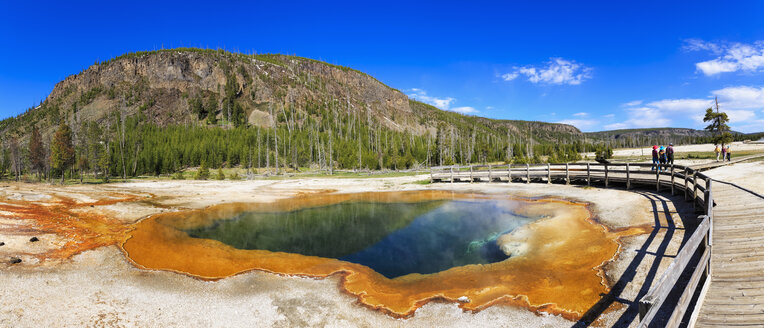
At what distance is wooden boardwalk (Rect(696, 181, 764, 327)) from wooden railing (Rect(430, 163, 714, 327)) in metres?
0.16

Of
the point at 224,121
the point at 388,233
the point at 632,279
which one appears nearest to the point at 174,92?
the point at 224,121

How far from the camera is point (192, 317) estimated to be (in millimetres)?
6711

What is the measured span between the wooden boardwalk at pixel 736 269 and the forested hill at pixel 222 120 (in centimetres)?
6806

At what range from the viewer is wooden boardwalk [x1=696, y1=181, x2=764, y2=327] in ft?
14.3

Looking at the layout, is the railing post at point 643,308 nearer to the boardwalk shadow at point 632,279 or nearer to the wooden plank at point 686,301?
the wooden plank at point 686,301

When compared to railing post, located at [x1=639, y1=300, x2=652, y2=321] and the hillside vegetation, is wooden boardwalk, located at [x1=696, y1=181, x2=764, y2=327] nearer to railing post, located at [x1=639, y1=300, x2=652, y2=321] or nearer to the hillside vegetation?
railing post, located at [x1=639, y1=300, x2=652, y2=321]

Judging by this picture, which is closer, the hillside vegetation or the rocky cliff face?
the hillside vegetation

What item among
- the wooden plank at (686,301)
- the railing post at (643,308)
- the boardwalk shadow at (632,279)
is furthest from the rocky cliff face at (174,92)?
the railing post at (643,308)

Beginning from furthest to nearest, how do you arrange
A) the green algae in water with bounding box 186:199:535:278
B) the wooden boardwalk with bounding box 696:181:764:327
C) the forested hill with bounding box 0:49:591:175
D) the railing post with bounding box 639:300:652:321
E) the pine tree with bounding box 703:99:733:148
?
the forested hill with bounding box 0:49:591:175
the pine tree with bounding box 703:99:733:148
the green algae in water with bounding box 186:199:535:278
the wooden boardwalk with bounding box 696:181:764:327
the railing post with bounding box 639:300:652:321

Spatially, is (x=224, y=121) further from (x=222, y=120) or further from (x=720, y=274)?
(x=720, y=274)

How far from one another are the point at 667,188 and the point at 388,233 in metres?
15.0

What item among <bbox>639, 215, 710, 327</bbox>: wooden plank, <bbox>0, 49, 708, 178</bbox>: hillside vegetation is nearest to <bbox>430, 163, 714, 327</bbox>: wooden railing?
<bbox>639, 215, 710, 327</bbox>: wooden plank

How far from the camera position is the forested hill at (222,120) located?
93188 millimetres

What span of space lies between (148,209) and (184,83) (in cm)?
15766
